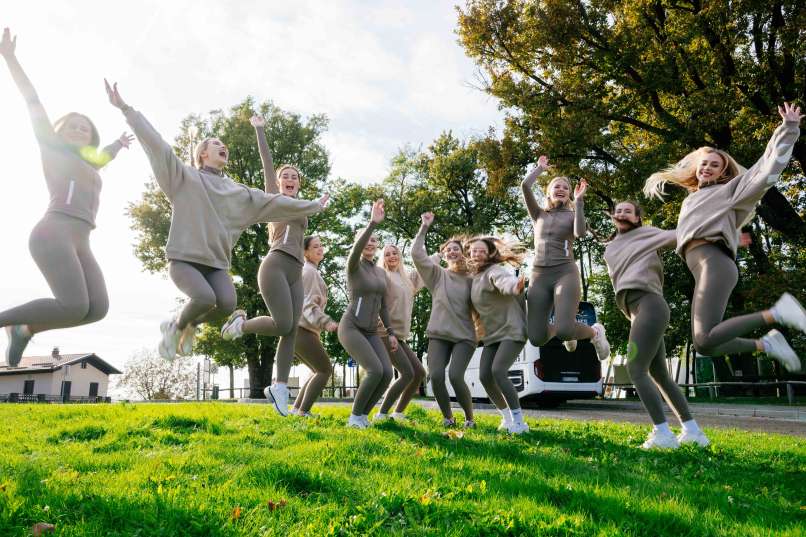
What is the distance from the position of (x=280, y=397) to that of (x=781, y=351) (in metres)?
5.13

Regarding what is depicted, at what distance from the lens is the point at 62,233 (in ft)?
16.5

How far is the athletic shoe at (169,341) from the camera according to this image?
18.5 ft

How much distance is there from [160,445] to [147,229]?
2880cm

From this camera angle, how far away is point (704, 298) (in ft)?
18.0

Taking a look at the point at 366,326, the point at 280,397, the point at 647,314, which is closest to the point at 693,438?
the point at 647,314

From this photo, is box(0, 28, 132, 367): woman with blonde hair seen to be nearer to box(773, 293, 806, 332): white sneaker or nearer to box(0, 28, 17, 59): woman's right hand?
box(0, 28, 17, 59): woman's right hand

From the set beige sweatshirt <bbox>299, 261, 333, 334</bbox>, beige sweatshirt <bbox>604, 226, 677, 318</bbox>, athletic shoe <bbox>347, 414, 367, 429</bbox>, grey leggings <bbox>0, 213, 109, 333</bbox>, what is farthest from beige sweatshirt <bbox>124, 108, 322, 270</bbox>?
beige sweatshirt <bbox>604, 226, 677, 318</bbox>

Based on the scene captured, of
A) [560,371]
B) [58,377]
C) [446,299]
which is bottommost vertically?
[58,377]

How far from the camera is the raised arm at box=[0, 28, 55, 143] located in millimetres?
5191

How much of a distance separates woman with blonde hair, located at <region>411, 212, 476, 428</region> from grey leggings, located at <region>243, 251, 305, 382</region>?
5.13 feet

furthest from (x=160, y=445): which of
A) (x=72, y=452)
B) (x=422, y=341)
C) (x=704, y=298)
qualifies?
(x=422, y=341)

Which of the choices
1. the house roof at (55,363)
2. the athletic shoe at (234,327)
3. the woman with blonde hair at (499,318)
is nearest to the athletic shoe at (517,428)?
the woman with blonde hair at (499,318)

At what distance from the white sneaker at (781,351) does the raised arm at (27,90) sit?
6.28 metres

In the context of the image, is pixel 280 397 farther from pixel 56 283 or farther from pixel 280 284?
pixel 56 283
